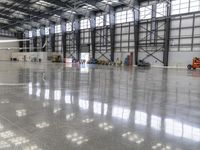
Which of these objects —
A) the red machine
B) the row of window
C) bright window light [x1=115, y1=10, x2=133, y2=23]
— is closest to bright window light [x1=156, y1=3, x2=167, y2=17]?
the row of window

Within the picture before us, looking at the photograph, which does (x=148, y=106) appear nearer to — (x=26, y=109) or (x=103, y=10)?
(x=26, y=109)

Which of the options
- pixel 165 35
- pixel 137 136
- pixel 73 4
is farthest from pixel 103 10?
pixel 137 136

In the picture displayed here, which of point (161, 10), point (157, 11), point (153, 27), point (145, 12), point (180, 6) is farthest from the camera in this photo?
point (145, 12)

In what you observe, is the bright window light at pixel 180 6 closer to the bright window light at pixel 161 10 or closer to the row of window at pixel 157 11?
the row of window at pixel 157 11

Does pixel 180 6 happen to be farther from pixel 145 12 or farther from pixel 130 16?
pixel 130 16

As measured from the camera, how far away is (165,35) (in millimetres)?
37625

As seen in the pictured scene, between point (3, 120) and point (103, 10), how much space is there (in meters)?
43.2

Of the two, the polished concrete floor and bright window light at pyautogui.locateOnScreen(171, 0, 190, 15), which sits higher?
bright window light at pyautogui.locateOnScreen(171, 0, 190, 15)

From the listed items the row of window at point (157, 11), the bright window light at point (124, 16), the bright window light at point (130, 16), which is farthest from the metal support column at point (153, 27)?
the bright window light at point (124, 16)

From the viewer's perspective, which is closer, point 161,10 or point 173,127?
point 173,127

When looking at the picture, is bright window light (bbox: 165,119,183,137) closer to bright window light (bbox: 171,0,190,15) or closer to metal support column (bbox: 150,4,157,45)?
bright window light (bbox: 171,0,190,15)

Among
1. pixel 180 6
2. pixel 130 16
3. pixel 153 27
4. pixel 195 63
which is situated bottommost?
pixel 195 63

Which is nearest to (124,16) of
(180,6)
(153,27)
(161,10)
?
(153,27)

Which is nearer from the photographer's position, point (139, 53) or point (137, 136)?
point (137, 136)
